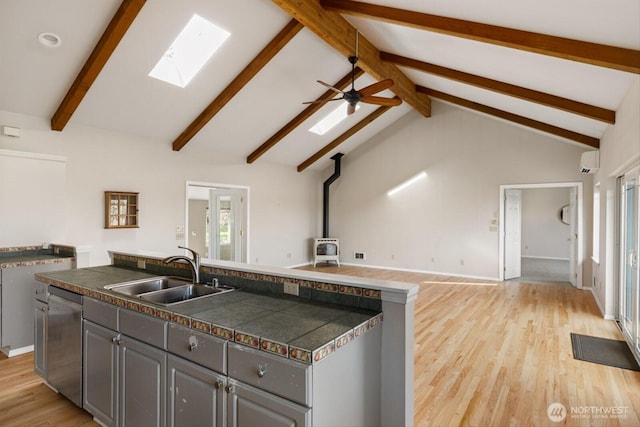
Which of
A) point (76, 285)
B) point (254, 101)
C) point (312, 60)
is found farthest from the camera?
point (254, 101)

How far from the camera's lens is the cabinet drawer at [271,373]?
1.36 meters

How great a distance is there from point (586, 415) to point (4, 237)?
5.79m

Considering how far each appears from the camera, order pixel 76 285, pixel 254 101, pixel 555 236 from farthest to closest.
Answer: pixel 555 236
pixel 254 101
pixel 76 285

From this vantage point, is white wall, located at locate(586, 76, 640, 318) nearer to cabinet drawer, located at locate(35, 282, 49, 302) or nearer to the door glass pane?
the door glass pane

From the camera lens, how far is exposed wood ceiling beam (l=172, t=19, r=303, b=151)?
4.42 metres

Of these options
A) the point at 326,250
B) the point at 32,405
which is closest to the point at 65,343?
the point at 32,405

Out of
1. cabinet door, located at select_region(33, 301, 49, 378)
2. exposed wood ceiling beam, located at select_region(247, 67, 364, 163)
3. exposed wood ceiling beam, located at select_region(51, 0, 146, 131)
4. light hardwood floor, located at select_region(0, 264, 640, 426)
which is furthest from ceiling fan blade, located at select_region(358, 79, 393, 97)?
cabinet door, located at select_region(33, 301, 49, 378)

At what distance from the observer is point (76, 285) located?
2518mm

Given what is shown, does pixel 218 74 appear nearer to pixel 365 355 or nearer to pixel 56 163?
pixel 56 163

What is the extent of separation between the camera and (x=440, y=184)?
7.92m

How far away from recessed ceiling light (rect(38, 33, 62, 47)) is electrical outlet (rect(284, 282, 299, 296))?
3.55m

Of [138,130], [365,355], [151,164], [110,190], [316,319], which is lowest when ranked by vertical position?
[365,355]

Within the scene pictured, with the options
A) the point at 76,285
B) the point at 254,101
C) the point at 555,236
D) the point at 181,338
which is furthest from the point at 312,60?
the point at 555,236

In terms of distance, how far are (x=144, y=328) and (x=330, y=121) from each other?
6.18 metres
